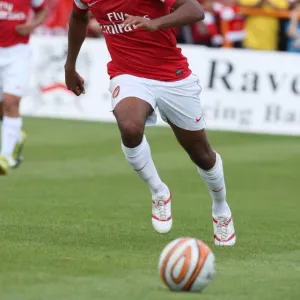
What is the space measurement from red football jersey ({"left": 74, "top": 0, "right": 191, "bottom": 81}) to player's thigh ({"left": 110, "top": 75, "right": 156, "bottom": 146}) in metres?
0.12

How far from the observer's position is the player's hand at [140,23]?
826cm

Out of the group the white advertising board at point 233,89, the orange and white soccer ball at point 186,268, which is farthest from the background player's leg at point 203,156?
the white advertising board at point 233,89

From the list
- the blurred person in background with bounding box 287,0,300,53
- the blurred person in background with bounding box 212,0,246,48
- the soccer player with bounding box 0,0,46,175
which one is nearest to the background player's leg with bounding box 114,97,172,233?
the soccer player with bounding box 0,0,46,175

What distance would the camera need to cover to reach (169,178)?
572 inches

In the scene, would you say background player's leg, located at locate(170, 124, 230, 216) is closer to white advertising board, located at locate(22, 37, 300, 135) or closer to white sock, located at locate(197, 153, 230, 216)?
white sock, located at locate(197, 153, 230, 216)

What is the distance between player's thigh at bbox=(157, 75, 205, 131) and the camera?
8.99m

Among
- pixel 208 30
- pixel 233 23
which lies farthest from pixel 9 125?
pixel 208 30

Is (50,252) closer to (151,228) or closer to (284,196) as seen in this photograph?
(151,228)

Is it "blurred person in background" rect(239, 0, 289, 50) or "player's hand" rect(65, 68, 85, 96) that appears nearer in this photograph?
"player's hand" rect(65, 68, 85, 96)

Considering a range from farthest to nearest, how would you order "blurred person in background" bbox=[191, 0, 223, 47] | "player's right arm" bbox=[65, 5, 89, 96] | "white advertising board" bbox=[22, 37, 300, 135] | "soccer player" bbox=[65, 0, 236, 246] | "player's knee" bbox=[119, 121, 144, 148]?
"blurred person in background" bbox=[191, 0, 223, 47], "white advertising board" bbox=[22, 37, 300, 135], "player's right arm" bbox=[65, 5, 89, 96], "soccer player" bbox=[65, 0, 236, 246], "player's knee" bbox=[119, 121, 144, 148]

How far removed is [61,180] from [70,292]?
23.6 feet

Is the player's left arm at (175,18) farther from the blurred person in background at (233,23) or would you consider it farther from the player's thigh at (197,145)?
the blurred person in background at (233,23)

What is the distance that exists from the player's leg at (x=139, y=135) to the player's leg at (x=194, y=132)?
0.18 metres

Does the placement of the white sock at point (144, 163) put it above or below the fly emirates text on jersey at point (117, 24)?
below
